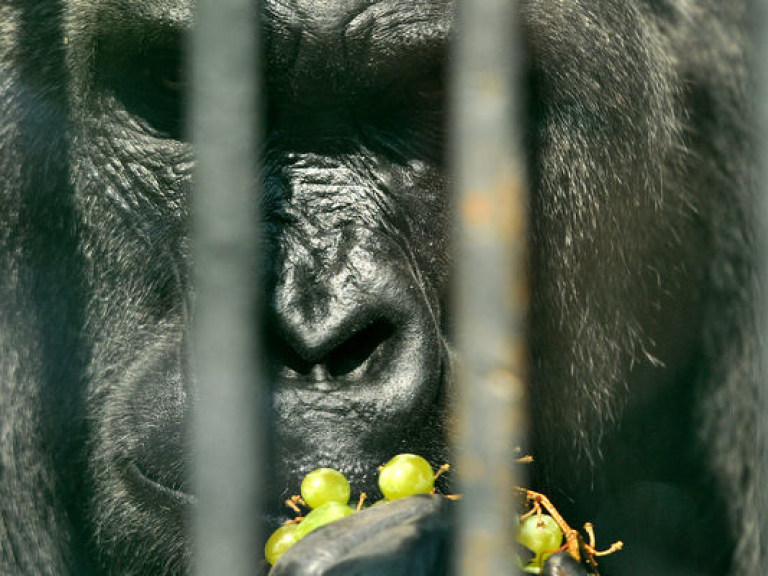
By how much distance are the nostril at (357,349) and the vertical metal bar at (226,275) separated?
69 cm

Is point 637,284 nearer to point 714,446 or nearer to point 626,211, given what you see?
point 626,211

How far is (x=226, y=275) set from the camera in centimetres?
137

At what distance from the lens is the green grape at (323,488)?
1863 millimetres

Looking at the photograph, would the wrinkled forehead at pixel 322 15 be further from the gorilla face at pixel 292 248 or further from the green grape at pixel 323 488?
the green grape at pixel 323 488

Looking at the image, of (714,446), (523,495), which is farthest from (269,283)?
(714,446)

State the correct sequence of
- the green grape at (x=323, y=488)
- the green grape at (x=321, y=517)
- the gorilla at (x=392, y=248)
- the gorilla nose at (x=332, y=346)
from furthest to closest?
the gorilla at (x=392, y=248) < the gorilla nose at (x=332, y=346) < the green grape at (x=323, y=488) < the green grape at (x=321, y=517)

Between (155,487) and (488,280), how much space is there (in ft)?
3.50

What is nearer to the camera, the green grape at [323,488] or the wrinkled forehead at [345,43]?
the green grape at [323,488]

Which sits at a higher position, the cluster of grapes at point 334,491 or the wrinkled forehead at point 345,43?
the wrinkled forehead at point 345,43

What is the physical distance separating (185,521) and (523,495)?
0.61 meters

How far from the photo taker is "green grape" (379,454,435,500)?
1.78 metres

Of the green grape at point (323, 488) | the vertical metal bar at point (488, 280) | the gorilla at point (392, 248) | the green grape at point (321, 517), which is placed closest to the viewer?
the vertical metal bar at point (488, 280)

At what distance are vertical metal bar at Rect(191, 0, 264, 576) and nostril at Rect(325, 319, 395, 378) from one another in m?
0.69

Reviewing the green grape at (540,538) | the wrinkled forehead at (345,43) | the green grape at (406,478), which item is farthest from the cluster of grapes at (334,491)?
the wrinkled forehead at (345,43)
